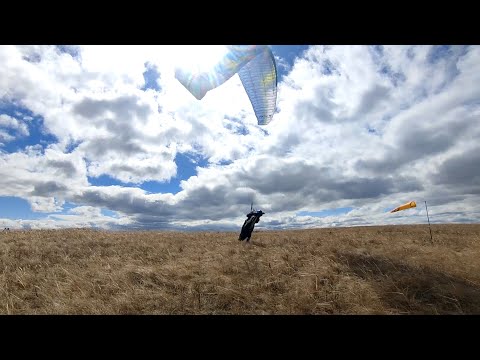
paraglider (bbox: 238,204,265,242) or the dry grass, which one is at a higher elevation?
paraglider (bbox: 238,204,265,242)

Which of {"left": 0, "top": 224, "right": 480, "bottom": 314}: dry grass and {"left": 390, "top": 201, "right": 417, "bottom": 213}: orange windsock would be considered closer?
{"left": 0, "top": 224, "right": 480, "bottom": 314}: dry grass

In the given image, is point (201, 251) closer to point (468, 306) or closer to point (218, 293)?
point (218, 293)

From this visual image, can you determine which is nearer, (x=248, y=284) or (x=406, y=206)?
(x=248, y=284)

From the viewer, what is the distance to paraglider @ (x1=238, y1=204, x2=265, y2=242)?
16.0 meters

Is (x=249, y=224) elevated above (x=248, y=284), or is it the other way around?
(x=249, y=224)

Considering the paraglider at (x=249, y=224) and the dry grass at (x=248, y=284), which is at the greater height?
the paraglider at (x=249, y=224)

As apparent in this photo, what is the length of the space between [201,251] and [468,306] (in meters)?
8.68

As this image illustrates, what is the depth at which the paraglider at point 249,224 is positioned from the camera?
52.6 feet

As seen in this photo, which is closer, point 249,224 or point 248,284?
point 248,284

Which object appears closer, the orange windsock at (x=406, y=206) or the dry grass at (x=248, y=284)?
the dry grass at (x=248, y=284)

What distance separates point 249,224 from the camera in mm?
16344
